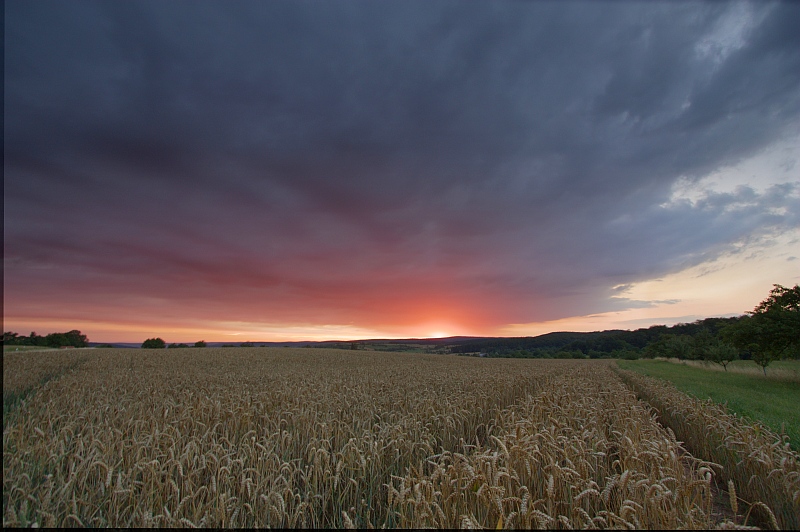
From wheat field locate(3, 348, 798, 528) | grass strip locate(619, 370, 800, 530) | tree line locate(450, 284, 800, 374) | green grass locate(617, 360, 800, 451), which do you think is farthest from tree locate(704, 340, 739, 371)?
wheat field locate(3, 348, 798, 528)

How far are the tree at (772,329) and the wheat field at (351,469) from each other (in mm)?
28512

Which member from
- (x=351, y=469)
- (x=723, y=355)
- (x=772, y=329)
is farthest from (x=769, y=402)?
(x=723, y=355)

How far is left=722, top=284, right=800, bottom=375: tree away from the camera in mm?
26328

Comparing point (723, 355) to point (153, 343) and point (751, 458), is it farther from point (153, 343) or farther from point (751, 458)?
point (153, 343)

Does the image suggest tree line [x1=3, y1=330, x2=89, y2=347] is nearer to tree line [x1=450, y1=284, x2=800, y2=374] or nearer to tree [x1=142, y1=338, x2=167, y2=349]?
tree [x1=142, y1=338, x2=167, y2=349]

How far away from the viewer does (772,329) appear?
2658 cm

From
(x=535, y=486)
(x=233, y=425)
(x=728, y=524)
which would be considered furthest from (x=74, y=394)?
(x=728, y=524)

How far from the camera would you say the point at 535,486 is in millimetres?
4496

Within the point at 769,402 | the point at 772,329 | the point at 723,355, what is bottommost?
the point at 723,355

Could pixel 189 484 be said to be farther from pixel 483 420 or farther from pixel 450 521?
pixel 483 420

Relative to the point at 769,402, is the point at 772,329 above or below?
above

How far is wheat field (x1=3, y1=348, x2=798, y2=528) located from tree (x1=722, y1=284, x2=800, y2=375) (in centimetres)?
2851

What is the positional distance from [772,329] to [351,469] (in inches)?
1465

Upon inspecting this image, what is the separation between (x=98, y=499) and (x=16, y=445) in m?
2.91
